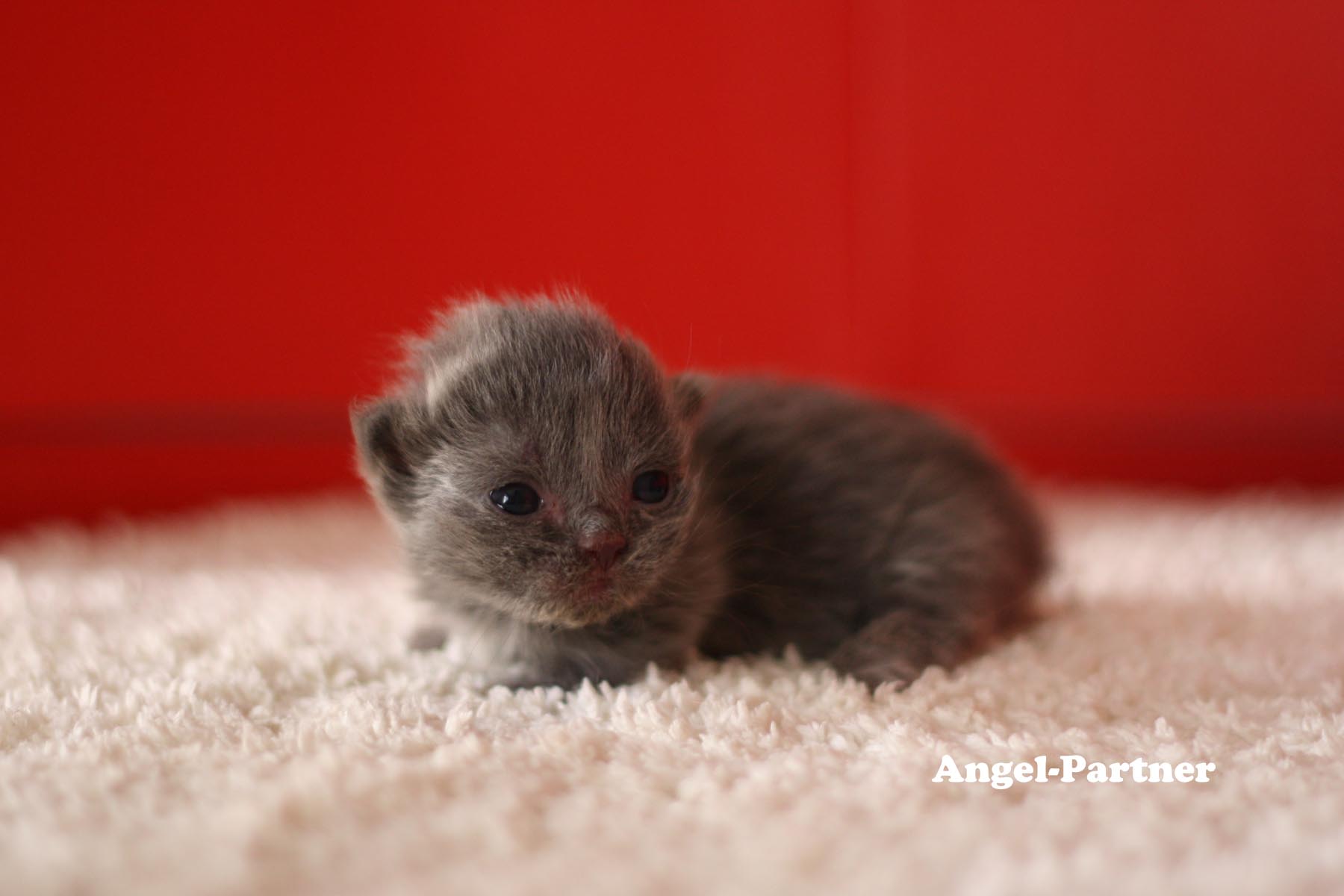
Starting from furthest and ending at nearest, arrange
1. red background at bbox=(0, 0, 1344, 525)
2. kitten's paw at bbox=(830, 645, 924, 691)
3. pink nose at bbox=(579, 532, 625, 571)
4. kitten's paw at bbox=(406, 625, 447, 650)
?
1. red background at bbox=(0, 0, 1344, 525)
2. kitten's paw at bbox=(406, 625, 447, 650)
3. kitten's paw at bbox=(830, 645, 924, 691)
4. pink nose at bbox=(579, 532, 625, 571)

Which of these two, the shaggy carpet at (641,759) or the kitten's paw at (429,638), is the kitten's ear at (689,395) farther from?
the kitten's paw at (429,638)

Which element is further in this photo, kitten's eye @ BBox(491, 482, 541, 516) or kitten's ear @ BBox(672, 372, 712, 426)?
kitten's ear @ BBox(672, 372, 712, 426)

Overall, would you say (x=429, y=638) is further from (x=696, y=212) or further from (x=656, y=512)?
(x=696, y=212)

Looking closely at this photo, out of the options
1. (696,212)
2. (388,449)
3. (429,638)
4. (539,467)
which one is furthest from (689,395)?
(696,212)

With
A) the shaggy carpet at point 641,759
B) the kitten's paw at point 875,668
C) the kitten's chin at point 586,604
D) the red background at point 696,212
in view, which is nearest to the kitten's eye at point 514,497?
the kitten's chin at point 586,604

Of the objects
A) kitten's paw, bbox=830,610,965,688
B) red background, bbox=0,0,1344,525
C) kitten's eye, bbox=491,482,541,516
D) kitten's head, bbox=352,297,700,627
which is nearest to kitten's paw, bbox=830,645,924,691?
kitten's paw, bbox=830,610,965,688

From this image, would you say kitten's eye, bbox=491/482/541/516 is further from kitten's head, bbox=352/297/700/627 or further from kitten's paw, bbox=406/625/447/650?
kitten's paw, bbox=406/625/447/650
